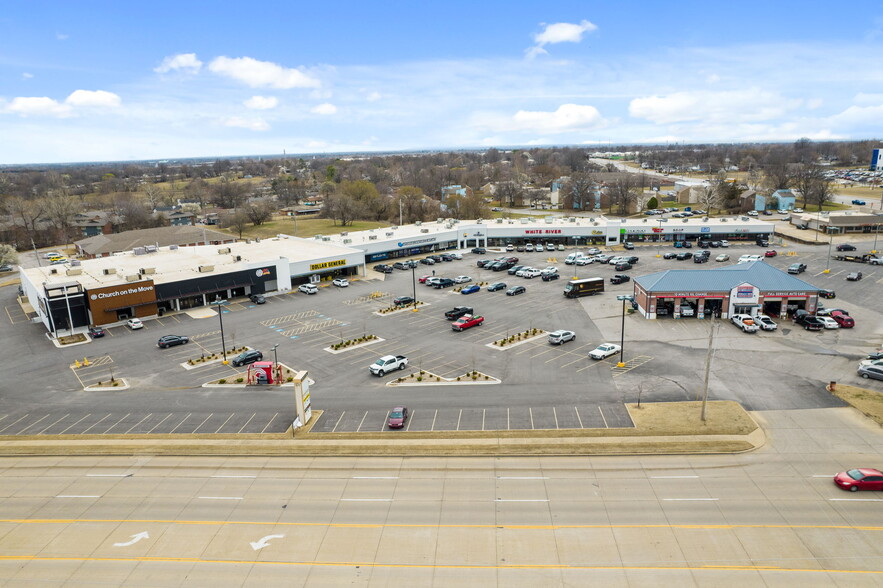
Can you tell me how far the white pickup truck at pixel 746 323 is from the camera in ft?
168

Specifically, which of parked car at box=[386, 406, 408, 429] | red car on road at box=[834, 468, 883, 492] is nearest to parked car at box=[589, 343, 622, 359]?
parked car at box=[386, 406, 408, 429]

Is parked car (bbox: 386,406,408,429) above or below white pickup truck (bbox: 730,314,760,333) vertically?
below

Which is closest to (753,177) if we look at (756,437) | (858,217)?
(858,217)

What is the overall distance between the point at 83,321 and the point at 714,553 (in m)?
62.6

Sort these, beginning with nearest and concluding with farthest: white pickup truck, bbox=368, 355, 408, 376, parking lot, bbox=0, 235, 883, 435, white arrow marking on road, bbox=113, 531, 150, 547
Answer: white arrow marking on road, bbox=113, 531, 150, 547 → parking lot, bbox=0, 235, 883, 435 → white pickup truck, bbox=368, 355, 408, 376

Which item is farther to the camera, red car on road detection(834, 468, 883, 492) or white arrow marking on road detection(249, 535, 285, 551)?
red car on road detection(834, 468, 883, 492)

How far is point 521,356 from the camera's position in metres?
47.0

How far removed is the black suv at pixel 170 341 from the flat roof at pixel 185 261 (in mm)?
13556

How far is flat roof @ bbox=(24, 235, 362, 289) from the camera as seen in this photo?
6506 cm

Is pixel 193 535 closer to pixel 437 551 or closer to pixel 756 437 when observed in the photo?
pixel 437 551

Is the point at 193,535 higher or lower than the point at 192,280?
lower

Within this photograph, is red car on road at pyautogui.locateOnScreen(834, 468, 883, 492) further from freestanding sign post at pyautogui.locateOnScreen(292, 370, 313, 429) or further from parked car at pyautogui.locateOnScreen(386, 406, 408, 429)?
freestanding sign post at pyautogui.locateOnScreen(292, 370, 313, 429)

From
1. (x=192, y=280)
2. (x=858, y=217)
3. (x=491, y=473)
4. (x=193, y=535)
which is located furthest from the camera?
(x=858, y=217)

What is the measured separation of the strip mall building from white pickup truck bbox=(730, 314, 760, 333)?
4.78 meters
